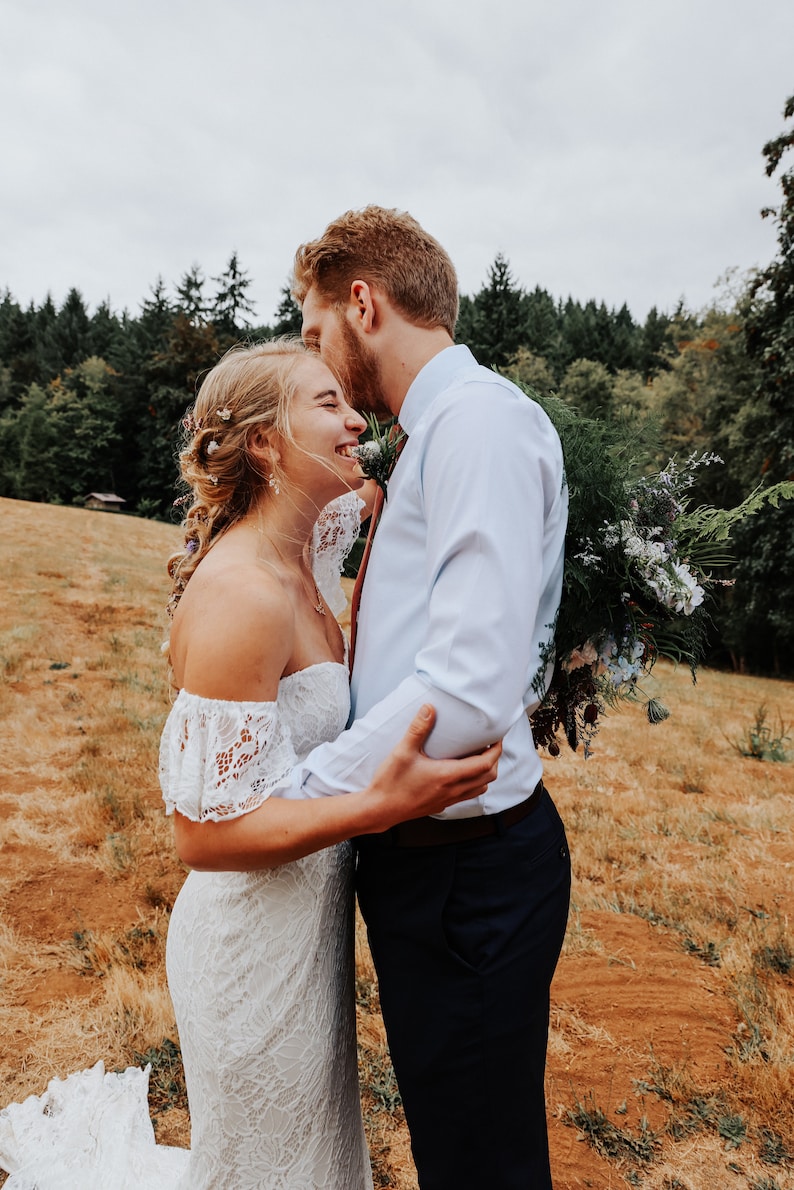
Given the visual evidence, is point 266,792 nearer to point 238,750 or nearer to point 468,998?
point 238,750

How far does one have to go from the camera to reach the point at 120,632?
1130 cm

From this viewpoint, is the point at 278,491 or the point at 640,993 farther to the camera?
the point at 640,993

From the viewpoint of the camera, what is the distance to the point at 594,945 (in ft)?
14.1

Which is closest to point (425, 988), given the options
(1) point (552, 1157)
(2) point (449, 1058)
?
(2) point (449, 1058)

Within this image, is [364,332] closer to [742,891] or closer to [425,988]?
[425,988]

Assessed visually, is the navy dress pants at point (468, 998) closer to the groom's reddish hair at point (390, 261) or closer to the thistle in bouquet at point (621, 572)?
the thistle in bouquet at point (621, 572)

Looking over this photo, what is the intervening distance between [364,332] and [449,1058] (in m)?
1.70

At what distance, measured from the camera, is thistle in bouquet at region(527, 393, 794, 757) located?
1942 millimetres

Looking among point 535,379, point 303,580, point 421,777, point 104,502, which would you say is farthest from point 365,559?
point 104,502

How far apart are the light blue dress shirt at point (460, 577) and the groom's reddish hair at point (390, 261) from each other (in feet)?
0.63

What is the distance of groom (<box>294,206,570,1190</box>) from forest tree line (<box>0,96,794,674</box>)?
0.69m

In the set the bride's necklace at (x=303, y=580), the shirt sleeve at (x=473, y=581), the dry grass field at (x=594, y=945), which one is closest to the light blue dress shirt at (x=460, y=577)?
the shirt sleeve at (x=473, y=581)

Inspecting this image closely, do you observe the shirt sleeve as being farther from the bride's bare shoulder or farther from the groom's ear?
the groom's ear

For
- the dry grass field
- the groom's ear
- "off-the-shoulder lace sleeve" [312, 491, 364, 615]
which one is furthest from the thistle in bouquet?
the dry grass field
